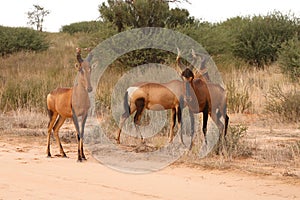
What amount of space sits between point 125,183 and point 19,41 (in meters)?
28.3

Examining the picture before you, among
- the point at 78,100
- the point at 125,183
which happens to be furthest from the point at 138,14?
the point at 125,183

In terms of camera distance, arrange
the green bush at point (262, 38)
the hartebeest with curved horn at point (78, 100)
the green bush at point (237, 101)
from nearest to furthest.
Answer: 1. the hartebeest with curved horn at point (78, 100)
2. the green bush at point (237, 101)
3. the green bush at point (262, 38)

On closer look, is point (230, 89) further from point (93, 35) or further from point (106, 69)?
point (93, 35)

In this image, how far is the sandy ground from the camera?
7.04 metres

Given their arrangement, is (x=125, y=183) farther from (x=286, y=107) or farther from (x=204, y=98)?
(x=286, y=107)

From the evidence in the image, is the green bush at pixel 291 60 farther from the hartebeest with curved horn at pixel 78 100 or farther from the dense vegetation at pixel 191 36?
the hartebeest with curved horn at pixel 78 100

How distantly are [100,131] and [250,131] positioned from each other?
3.40m

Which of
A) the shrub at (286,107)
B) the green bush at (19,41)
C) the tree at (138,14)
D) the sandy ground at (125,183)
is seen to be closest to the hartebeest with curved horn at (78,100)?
the sandy ground at (125,183)

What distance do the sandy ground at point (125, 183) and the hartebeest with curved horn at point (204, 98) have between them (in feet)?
5.34

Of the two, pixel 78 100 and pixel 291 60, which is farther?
pixel 291 60

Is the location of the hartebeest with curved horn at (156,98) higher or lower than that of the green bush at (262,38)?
lower

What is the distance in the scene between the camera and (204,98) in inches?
423

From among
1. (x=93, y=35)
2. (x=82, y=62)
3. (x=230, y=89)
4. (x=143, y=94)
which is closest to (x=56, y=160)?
(x=82, y=62)

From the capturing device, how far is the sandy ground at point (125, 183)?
23.1 feet
